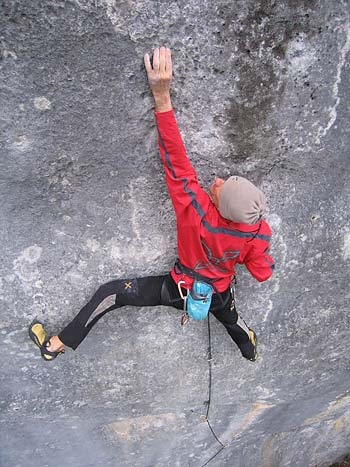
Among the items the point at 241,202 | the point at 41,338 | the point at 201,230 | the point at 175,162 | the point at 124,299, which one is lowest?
the point at 41,338

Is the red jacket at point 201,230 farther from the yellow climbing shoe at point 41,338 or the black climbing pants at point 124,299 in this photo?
the yellow climbing shoe at point 41,338

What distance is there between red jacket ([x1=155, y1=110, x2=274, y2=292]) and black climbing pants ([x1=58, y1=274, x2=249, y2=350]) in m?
0.12

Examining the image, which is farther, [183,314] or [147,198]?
[183,314]

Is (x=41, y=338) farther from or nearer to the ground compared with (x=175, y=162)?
nearer to the ground

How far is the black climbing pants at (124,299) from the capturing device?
6.09 ft

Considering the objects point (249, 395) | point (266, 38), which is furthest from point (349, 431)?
point (266, 38)

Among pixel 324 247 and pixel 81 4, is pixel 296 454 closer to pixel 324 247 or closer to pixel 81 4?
pixel 324 247

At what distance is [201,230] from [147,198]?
0.30 m

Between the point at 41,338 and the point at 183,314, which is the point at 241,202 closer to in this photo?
the point at 183,314

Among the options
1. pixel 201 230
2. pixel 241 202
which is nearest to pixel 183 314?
pixel 201 230

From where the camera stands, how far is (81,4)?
135 cm

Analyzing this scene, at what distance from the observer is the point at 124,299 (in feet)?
6.13

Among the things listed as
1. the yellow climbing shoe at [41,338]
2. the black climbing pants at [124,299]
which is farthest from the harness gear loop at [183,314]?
the yellow climbing shoe at [41,338]

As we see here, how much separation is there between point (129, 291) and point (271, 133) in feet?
2.80
